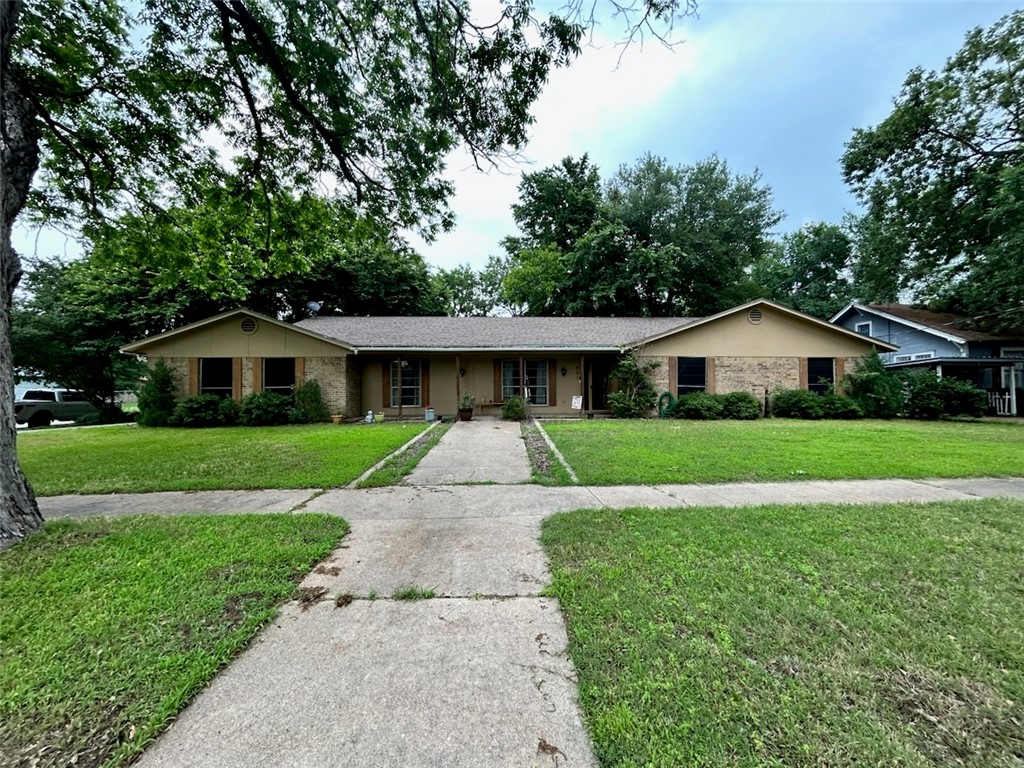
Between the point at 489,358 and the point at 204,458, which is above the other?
the point at 489,358

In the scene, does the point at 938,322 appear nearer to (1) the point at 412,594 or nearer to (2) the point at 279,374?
(1) the point at 412,594

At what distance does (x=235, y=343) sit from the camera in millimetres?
14281

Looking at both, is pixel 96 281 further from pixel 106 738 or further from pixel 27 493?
pixel 106 738

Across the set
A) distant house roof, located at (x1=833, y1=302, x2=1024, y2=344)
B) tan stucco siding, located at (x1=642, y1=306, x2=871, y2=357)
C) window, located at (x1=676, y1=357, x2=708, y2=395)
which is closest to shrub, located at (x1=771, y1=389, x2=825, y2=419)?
tan stucco siding, located at (x1=642, y1=306, x2=871, y2=357)

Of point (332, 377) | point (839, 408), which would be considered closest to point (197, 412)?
point (332, 377)

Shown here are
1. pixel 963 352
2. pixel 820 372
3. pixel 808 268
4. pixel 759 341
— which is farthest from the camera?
pixel 808 268

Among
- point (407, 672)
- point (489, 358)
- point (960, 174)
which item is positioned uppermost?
point (960, 174)

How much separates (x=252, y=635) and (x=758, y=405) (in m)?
15.8

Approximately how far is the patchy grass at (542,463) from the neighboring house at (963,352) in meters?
15.7

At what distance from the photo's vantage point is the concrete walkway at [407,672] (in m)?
1.66

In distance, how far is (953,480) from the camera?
617cm

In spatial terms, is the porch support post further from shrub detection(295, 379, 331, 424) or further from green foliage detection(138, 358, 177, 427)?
green foliage detection(138, 358, 177, 427)

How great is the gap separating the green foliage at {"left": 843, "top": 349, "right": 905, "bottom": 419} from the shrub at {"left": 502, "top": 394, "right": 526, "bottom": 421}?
11.8m

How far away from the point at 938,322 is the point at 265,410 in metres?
28.8
